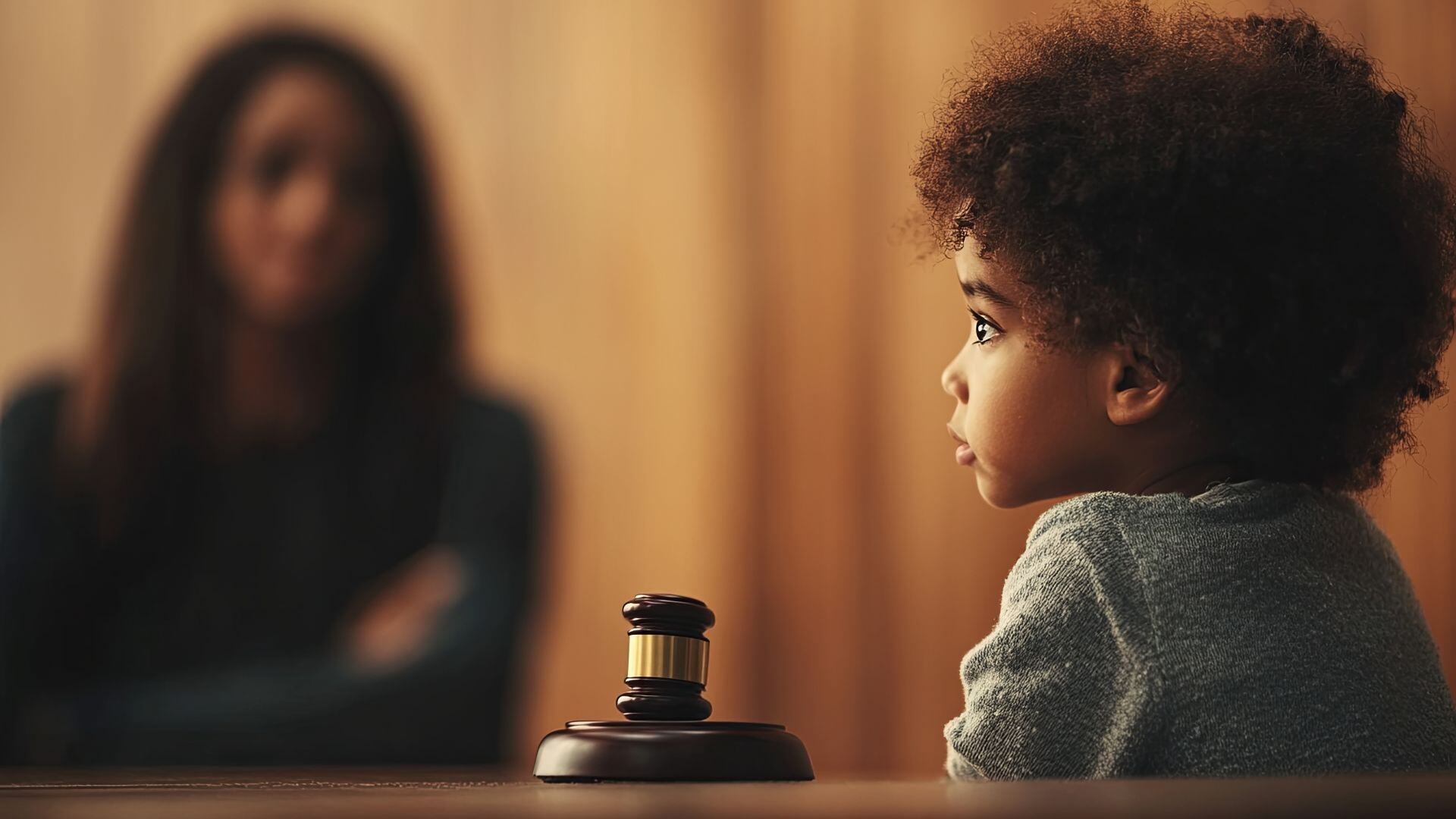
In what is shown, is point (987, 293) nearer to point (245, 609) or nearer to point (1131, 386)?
point (1131, 386)

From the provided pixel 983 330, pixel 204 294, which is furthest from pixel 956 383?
pixel 204 294

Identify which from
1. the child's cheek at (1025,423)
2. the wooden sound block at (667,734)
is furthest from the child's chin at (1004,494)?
the wooden sound block at (667,734)

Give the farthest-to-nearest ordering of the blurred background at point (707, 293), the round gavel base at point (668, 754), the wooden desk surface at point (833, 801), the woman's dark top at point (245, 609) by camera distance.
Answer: the blurred background at point (707, 293) < the woman's dark top at point (245, 609) < the round gavel base at point (668, 754) < the wooden desk surface at point (833, 801)

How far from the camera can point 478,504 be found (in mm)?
1771

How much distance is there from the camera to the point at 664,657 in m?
0.46

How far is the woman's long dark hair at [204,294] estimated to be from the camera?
1.75m

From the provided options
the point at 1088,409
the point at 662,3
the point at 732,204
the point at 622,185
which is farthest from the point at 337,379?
the point at 1088,409

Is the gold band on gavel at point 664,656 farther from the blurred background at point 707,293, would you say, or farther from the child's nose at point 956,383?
the blurred background at point 707,293

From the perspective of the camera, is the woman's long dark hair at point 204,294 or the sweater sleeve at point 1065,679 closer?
the sweater sleeve at point 1065,679

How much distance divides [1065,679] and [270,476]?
1496mm

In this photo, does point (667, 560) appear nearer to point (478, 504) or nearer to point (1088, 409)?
point (478, 504)

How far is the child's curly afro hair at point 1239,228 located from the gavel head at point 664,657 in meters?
0.20

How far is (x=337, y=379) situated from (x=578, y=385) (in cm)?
35

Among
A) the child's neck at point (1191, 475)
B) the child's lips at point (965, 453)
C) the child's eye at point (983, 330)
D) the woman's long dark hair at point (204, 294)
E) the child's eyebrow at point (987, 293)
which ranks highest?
the woman's long dark hair at point (204, 294)
